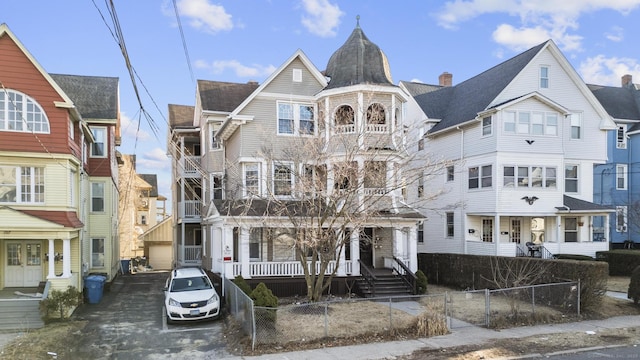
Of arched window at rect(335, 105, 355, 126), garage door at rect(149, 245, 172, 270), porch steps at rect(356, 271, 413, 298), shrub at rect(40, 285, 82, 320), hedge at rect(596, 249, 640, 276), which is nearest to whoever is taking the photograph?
shrub at rect(40, 285, 82, 320)

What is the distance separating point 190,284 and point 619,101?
32.9 metres

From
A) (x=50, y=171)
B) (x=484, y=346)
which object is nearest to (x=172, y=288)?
(x=50, y=171)

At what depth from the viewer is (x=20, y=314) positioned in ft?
52.7

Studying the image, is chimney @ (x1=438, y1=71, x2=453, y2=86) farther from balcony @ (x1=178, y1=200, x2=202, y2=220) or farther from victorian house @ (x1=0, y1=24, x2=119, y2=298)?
victorian house @ (x1=0, y1=24, x2=119, y2=298)

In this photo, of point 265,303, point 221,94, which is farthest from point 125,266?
point 265,303

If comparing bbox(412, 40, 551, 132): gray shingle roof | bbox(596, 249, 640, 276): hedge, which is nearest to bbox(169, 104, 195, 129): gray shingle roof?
bbox(412, 40, 551, 132): gray shingle roof

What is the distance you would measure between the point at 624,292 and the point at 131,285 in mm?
23133

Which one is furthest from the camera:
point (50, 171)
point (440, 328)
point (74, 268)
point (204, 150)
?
point (204, 150)

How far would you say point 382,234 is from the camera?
22.6m

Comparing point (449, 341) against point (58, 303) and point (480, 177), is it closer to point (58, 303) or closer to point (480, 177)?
point (58, 303)

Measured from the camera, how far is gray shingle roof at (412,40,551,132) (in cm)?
2519

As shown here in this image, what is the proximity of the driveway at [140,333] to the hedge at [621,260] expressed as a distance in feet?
66.6

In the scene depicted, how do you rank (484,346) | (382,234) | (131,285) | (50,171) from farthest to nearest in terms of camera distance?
(131,285)
(382,234)
(50,171)
(484,346)

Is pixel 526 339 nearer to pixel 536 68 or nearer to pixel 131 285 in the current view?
pixel 536 68
